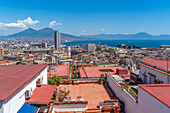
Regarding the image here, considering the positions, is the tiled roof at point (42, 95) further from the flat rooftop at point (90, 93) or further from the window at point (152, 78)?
the window at point (152, 78)

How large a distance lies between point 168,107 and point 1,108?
5358 millimetres

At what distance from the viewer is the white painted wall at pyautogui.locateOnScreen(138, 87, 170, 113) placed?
5.04m

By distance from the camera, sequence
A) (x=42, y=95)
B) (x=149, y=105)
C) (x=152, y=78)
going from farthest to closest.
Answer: (x=152, y=78) → (x=42, y=95) → (x=149, y=105)

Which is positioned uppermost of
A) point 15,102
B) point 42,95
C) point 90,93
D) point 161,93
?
point 161,93

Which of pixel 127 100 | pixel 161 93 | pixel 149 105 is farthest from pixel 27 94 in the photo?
pixel 161 93

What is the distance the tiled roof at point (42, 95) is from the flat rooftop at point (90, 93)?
162 centimetres

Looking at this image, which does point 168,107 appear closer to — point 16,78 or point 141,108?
point 141,108

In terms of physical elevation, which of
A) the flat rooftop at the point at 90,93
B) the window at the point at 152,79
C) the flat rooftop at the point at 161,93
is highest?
the flat rooftop at the point at 161,93

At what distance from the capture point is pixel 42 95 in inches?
324

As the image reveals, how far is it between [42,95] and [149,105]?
5277 millimetres

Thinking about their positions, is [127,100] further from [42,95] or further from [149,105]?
[42,95]

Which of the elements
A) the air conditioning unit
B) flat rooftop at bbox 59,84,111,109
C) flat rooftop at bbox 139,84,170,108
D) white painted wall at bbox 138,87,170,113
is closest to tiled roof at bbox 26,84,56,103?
the air conditioning unit

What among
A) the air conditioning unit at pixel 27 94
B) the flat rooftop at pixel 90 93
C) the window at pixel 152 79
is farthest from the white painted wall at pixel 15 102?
the window at pixel 152 79

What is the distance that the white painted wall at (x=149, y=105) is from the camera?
16.5ft
